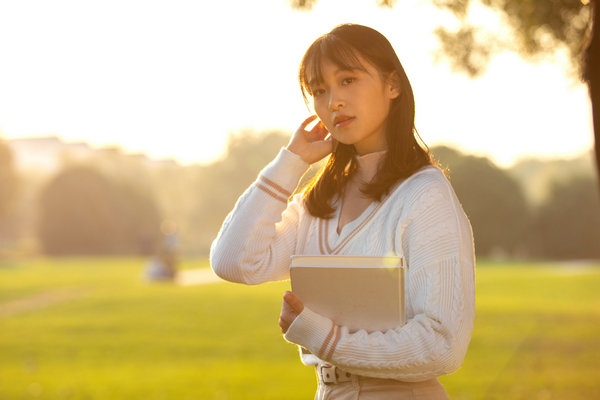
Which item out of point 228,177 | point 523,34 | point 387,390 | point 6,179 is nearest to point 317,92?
point 387,390

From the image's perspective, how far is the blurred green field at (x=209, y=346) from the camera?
1004cm

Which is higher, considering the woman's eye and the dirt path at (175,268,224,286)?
the woman's eye

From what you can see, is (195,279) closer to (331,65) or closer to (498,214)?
(498,214)

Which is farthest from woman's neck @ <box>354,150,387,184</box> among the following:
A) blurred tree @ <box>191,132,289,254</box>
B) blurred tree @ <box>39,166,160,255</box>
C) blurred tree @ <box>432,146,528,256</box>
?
blurred tree @ <box>191,132,289,254</box>

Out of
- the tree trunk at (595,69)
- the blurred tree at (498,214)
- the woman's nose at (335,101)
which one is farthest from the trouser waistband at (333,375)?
the blurred tree at (498,214)

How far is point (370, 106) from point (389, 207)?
32cm

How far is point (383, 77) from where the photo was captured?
2.53 meters

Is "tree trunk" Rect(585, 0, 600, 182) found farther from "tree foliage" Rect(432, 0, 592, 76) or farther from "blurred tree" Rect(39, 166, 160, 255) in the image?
"blurred tree" Rect(39, 166, 160, 255)

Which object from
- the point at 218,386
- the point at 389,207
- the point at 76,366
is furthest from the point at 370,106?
the point at 76,366

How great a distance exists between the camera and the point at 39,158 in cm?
8856

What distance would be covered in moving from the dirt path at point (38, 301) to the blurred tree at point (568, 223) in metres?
28.3

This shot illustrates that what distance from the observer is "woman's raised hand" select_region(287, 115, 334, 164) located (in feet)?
8.85

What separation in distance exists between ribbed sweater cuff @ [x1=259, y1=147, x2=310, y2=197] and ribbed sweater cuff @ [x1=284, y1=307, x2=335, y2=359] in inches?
20.1

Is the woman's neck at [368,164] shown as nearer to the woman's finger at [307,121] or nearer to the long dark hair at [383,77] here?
the long dark hair at [383,77]
